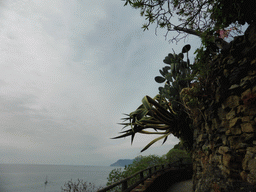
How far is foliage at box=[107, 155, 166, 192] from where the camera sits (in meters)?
9.48

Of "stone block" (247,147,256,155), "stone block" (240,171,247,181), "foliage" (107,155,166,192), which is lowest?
"foliage" (107,155,166,192)

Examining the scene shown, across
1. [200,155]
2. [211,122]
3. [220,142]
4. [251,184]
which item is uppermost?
[211,122]

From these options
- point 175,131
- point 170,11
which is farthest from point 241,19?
point 175,131

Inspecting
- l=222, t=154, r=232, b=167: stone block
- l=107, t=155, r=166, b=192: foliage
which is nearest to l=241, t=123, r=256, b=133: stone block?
l=222, t=154, r=232, b=167: stone block

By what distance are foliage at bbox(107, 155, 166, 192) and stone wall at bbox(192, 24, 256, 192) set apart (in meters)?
6.96

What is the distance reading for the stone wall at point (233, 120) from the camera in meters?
2.77

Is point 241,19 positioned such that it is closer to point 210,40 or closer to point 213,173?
point 210,40

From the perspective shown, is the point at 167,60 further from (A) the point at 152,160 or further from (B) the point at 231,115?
(A) the point at 152,160

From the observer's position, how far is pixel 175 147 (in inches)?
559

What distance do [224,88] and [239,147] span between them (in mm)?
1317

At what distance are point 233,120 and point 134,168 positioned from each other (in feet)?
31.1

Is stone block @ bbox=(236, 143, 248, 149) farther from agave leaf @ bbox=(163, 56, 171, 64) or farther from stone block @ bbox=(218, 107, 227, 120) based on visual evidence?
agave leaf @ bbox=(163, 56, 171, 64)

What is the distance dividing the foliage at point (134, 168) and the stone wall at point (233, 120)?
696cm

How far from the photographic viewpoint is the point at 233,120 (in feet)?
10.2
